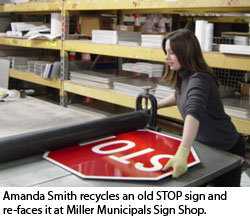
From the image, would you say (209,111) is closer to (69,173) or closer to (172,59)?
(172,59)

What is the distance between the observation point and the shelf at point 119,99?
2.20 m

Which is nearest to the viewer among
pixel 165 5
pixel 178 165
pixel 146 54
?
pixel 178 165

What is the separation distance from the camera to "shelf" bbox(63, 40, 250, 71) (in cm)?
209

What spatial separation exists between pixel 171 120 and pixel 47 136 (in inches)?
88.5

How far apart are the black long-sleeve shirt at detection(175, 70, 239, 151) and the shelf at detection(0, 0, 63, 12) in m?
2.06

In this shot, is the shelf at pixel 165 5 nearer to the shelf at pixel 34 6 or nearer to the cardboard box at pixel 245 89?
the shelf at pixel 34 6

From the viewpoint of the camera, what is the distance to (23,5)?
3.92m

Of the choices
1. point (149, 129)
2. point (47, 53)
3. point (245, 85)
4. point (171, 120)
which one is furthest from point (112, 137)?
point (47, 53)

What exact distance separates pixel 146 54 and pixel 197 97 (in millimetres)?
1206

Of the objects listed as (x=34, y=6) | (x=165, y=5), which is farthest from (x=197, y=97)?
(x=34, y=6)

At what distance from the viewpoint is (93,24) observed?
12.1ft

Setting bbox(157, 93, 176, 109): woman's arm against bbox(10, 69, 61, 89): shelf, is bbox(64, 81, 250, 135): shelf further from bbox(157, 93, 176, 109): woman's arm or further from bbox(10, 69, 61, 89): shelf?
bbox(157, 93, 176, 109): woman's arm

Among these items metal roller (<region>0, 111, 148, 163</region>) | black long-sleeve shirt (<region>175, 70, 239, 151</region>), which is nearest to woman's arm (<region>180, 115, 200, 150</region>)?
black long-sleeve shirt (<region>175, 70, 239, 151</region>)

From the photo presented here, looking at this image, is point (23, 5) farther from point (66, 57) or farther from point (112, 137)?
point (112, 137)
